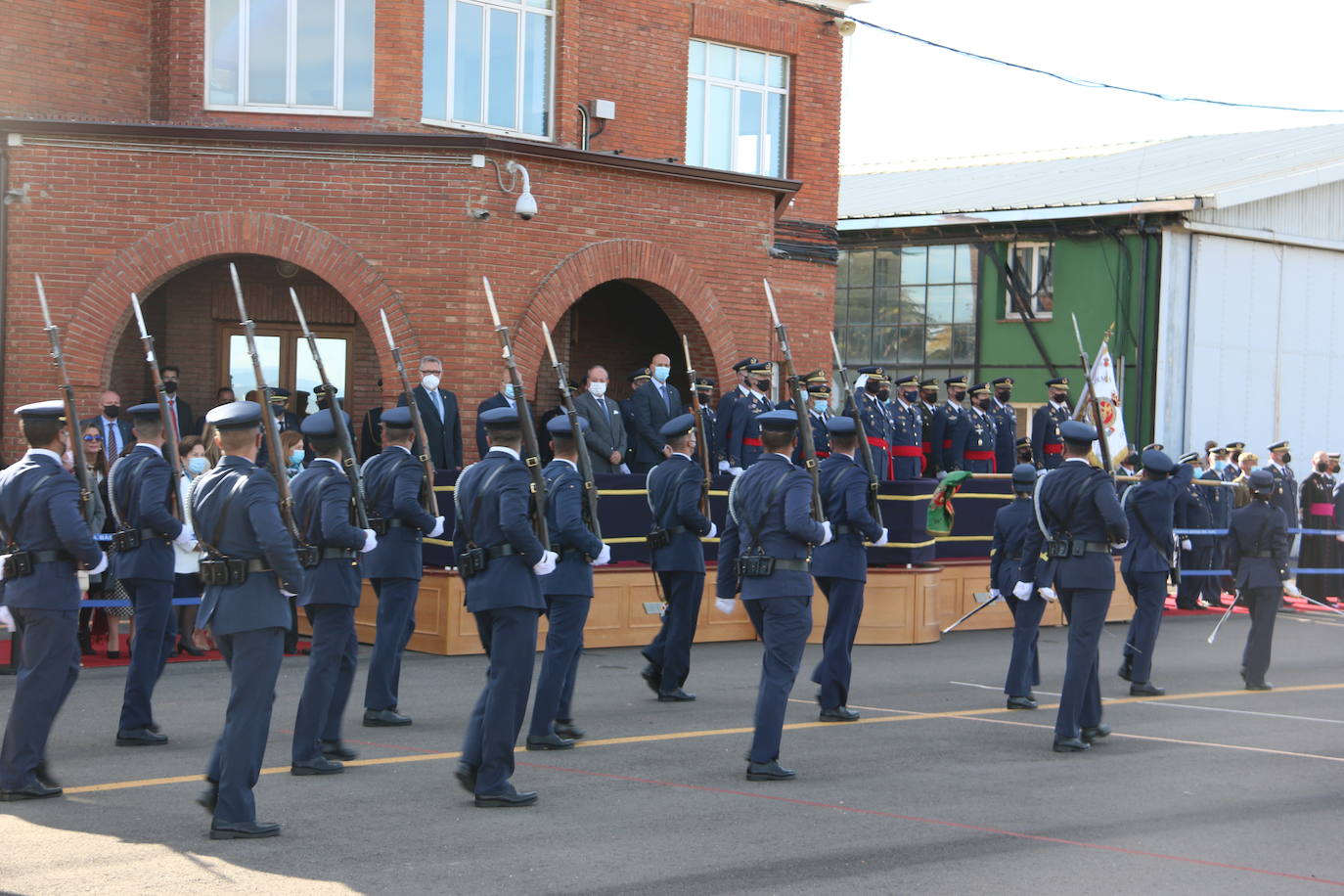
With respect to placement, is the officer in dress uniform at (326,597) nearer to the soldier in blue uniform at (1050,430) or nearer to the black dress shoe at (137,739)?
the black dress shoe at (137,739)

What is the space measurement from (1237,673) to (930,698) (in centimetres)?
392

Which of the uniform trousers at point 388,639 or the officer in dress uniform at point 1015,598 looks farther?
the officer in dress uniform at point 1015,598

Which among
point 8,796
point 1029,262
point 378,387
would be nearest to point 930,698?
point 8,796

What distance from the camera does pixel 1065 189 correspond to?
30312mm

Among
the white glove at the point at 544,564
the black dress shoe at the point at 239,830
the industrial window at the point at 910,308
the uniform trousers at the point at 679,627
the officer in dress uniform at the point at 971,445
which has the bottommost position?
the black dress shoe at the point at 239,830

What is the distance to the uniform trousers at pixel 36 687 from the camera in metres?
8.07

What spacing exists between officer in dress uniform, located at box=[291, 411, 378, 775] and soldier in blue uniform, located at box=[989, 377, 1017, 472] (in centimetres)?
1279

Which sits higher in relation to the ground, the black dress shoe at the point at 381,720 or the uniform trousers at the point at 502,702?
the uniform trousers at the point at 502,702

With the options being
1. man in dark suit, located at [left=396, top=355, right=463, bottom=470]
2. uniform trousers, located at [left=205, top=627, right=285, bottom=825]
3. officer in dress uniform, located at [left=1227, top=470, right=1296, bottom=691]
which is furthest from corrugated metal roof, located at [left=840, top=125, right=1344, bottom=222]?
uniform trousers, located at [left=205, top=627, right=285, bottom=825]

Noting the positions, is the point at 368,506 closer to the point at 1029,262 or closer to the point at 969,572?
the point at 969,572

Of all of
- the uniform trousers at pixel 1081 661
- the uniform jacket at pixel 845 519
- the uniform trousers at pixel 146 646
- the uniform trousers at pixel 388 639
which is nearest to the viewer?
the uniform trousers at pixel 146 646

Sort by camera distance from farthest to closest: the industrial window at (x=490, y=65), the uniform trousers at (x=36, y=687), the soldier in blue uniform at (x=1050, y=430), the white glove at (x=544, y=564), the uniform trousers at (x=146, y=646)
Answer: the soldier in blue uniform at (x=1050, y=430)
the industrial window at (x=490, y=65)
the uniform trousers at (x=146, y=646)
the white glove at (x=544, y=564)
the uniform trousers at (x=36, y=687)

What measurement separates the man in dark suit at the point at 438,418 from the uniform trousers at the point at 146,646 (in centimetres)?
569

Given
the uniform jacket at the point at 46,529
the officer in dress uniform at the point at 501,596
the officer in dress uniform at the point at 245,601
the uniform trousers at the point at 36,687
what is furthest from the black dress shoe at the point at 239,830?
the uniform jacket at the point at 46,529
